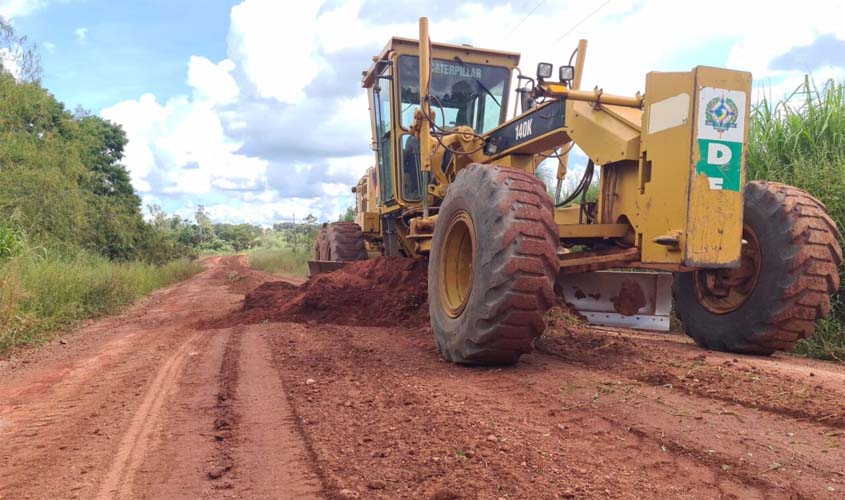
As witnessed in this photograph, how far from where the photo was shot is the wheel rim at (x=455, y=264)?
5.21 meters

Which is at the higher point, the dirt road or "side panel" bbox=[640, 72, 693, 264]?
"side panel" bbox=[640, 72, 693, 264]

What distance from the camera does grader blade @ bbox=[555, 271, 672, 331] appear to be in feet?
18.9

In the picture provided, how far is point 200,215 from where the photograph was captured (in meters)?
71.9

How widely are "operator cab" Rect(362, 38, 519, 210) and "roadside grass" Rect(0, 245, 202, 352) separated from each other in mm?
4631

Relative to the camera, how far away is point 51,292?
8.73 meters

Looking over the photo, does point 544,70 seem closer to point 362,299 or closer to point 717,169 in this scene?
point 717,169

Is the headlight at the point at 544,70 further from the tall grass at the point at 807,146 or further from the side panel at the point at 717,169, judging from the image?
the tall grass at the point at 807,146

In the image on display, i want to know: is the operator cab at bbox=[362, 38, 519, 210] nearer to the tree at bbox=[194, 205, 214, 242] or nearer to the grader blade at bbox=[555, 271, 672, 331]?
the grader blade at bbox=[555, 271, 672, 331]

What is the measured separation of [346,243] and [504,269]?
703 cm

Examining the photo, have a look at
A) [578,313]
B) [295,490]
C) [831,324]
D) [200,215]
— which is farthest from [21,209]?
[200,215]

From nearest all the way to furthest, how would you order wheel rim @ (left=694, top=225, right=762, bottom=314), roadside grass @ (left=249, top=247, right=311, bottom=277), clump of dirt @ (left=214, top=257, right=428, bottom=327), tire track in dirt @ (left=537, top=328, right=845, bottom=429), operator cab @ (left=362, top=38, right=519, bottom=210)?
1. tire track in dirt @ (left=537, top=328, right=845, bottom=429)
2. wheel rim @ (left=694, top=225, right=762, bottom=314)
3. clump of dirt @ (left=214, top=257, right=428, bottom=327)
4. operator cab @ (left=362, top=38, right=519, bottom=210)
5. roadside grass @ (left=249, top=247, right=311, bottom=277)

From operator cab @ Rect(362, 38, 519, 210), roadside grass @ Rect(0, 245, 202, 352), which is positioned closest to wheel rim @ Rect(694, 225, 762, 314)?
operator cab @ Rect(362, 38, 519, 210)

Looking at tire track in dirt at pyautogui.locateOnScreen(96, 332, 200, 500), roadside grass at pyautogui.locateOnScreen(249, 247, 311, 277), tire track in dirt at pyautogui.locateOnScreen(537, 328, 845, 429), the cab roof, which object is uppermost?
the cab roof

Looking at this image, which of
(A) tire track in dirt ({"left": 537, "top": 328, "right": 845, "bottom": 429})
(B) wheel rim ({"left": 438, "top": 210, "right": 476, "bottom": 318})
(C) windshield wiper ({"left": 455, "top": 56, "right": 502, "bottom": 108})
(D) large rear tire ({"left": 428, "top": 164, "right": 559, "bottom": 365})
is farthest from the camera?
(C) windshield wiper ({"left": 455, "top": 56, "right": 502, "bottom": 108})
